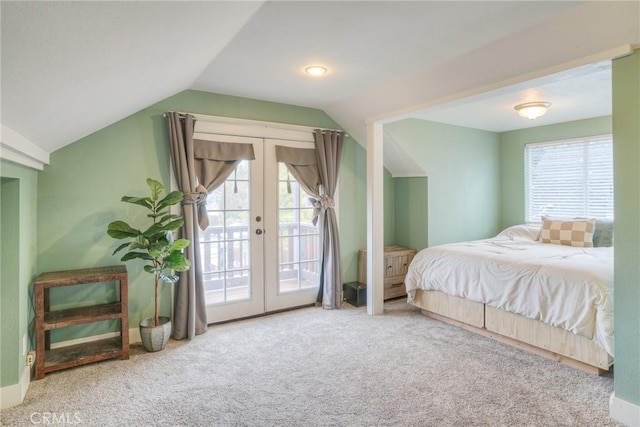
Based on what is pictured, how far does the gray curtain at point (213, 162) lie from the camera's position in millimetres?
3498

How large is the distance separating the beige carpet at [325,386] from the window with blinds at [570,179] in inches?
111

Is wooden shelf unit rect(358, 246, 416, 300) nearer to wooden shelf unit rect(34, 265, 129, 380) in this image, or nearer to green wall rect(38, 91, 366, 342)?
green wall rect(38, 91, 366, 342)

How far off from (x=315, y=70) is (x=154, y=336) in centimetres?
261

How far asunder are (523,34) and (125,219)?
3.42 metres

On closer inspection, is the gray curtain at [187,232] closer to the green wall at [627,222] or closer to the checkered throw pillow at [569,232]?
the green wall at [627,222]

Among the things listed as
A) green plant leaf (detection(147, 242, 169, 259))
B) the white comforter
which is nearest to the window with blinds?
the white comforter

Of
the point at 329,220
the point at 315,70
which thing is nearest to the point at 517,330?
the point at 329,220

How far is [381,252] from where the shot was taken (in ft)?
13.2

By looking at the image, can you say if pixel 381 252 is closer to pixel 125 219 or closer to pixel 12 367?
pixel 125 219

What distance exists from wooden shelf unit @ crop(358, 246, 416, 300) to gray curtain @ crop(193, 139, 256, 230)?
6.56 ft

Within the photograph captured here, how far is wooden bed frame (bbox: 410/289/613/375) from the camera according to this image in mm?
2590

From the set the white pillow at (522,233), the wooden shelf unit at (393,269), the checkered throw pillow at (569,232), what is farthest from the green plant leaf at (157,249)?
the checkered throw pillow at (569,232)

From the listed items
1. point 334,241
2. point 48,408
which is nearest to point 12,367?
point 48,408

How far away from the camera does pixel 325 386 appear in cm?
244
